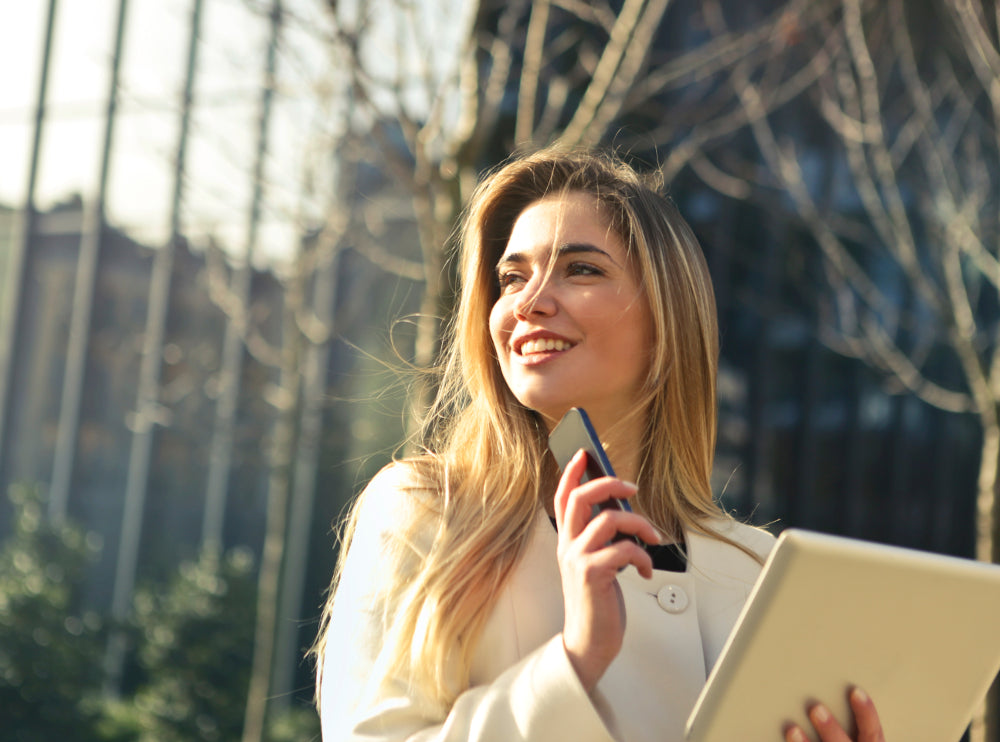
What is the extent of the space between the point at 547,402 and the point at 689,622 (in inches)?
16.7

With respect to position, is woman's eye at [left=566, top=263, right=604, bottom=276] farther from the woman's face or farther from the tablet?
the tablet

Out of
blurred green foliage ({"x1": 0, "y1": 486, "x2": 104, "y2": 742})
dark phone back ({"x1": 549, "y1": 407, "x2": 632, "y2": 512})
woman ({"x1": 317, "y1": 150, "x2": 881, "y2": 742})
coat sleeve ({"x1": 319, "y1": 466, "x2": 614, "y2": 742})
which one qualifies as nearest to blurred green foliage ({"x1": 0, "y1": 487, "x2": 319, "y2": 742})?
blurred green foliage ({"x1": 0, "y1": 486, "x2": 104, "y2": 742})

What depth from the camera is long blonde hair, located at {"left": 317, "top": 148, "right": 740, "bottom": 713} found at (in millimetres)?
1592

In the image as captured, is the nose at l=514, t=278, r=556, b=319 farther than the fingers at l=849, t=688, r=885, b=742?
Yes

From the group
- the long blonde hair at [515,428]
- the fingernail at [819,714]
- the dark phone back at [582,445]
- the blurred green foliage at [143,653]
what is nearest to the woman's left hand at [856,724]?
the fingernail at [819,714]

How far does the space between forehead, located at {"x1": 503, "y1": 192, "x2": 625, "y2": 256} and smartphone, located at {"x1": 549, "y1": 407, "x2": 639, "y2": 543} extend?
18.3 inches

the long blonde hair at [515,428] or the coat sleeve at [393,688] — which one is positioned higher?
the long blonde hair at [515,428]

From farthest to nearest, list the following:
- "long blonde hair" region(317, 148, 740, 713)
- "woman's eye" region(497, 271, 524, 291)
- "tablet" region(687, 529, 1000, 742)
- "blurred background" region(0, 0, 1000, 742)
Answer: "blurred background" region(0, 0, 1000, 742) → "woman's eye" region(497, 271, 524, 291) → "long blonde hair" region(317, 148, 740, 713) → "tablet" region(687, 529, 1000, 742)

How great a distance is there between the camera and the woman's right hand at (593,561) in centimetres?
125

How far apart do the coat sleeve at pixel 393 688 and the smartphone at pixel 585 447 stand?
0.72 feet

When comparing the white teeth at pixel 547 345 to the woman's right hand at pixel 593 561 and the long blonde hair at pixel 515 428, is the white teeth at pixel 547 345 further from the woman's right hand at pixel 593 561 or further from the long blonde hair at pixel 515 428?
the woman's right hand at pixel 593 561

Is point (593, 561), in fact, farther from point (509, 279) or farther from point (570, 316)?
point (509, 279)

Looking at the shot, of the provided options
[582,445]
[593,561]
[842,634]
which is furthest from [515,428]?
[842,634]

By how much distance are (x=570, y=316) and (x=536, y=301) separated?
2.5 inches
